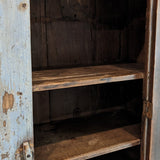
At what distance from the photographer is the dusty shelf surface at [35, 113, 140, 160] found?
0.92 meters

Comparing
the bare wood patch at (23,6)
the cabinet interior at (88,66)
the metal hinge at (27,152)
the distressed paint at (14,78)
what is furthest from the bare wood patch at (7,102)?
the cabinet interior at (88,66)

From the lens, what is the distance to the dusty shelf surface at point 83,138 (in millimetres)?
922

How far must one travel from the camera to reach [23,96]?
0.69 meters

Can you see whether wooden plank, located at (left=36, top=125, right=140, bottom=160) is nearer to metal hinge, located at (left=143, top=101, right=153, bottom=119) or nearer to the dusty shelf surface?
the dusty shelf surface

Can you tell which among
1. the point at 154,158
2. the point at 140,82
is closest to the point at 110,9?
the point at 140,82

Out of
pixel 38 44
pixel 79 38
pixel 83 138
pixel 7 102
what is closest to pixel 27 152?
pixel 7 102

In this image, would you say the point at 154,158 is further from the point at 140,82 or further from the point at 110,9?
the point at 110,9

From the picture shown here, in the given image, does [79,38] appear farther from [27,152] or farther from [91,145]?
[27,152]

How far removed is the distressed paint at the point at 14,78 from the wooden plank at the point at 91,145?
221mm

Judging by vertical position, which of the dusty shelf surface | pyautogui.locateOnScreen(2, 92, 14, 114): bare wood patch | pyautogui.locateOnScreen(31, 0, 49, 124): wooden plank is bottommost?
the dusty shelf surface

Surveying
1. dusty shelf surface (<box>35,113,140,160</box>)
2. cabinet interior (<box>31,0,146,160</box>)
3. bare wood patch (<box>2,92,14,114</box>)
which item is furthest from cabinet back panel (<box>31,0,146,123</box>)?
bare wood patch (<box>2,92,14,114</box>)

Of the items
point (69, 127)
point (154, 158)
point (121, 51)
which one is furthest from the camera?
point (121, 51)

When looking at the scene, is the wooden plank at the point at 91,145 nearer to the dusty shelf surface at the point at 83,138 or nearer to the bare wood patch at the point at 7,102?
the dusty shelf surface at the point at 83,138

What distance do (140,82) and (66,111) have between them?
487 millimetres
